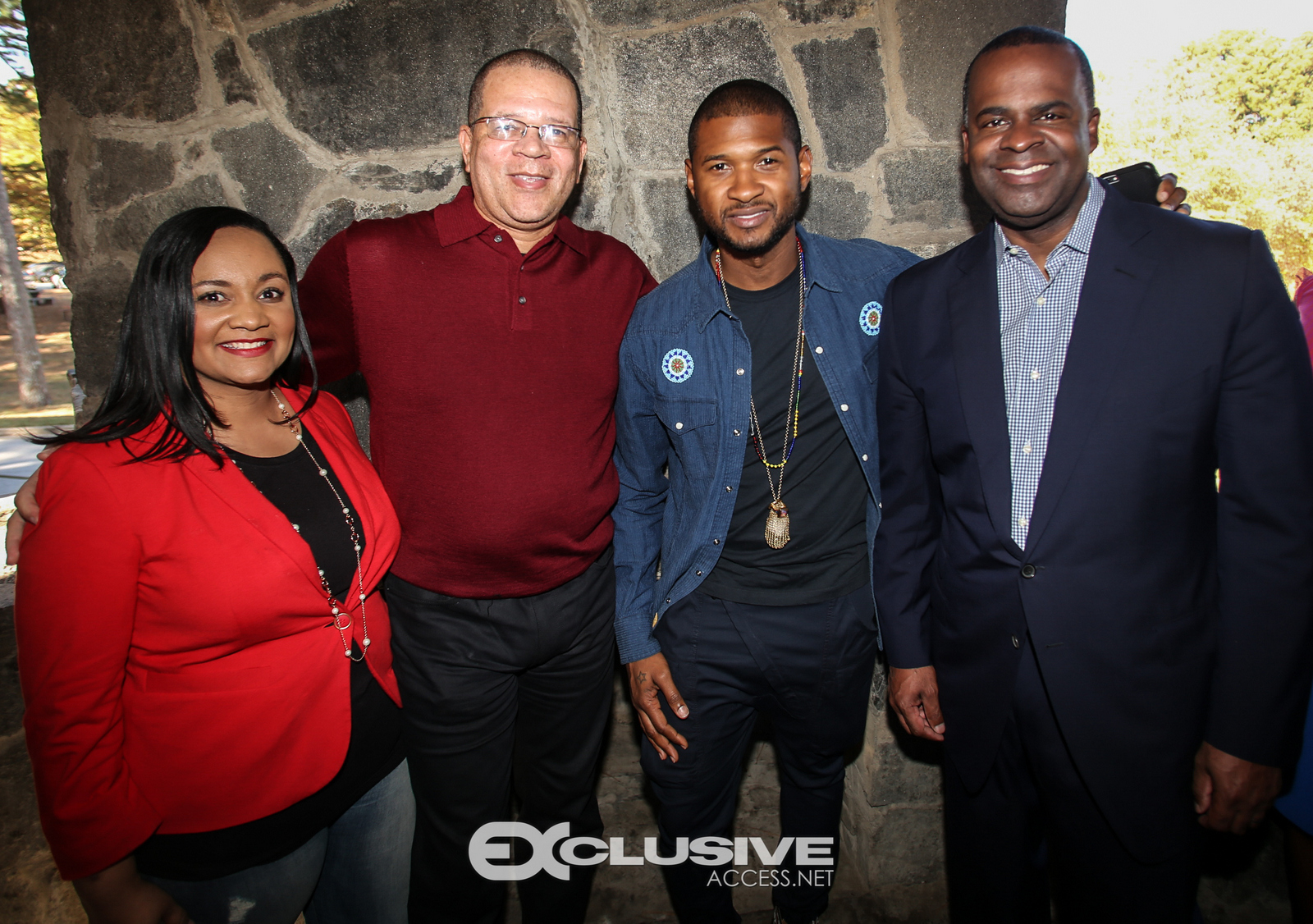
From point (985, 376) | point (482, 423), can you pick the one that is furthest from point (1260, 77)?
point (482, 423)

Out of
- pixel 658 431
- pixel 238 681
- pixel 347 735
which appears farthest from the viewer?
pixel 658 431

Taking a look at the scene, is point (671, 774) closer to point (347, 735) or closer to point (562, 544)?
point (562, 544)

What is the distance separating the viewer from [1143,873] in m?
1.60

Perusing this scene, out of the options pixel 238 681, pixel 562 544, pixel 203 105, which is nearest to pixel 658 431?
pixel 562 544

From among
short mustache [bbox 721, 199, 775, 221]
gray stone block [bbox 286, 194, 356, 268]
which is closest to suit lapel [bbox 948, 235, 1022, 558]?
short mustache [bbox 721, 199, 775, 221]

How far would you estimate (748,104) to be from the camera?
6.48ft

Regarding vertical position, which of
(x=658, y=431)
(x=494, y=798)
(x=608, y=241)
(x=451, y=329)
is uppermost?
(x=608, y=241)

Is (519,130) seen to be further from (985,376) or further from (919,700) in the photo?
(919,700)

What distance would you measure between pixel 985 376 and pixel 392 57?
2.06 metres

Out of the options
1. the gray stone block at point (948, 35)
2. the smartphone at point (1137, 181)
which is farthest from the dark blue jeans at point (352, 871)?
the gray stone block at point (948, 35)

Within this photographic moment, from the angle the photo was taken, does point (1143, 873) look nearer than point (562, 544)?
Yes

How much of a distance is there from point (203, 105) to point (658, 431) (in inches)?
72.0

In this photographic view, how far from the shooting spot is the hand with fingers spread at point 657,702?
208 cm

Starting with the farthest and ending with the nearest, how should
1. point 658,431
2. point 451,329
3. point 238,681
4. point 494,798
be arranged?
point 658,431 → point 494,798 → point 451,329 → point 238,681
